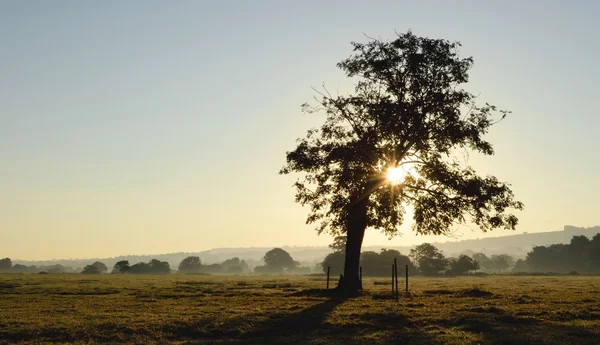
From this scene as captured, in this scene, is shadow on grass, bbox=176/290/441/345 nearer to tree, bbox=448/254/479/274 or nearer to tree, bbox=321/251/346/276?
tree, bbox=448/254/479/274

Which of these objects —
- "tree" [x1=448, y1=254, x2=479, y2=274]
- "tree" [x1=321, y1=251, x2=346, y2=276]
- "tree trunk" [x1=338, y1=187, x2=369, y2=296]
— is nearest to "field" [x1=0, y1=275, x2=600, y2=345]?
"tree trunk" [x1=338, y1=187, x2=369, y2=296]

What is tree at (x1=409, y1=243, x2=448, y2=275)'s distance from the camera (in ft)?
465

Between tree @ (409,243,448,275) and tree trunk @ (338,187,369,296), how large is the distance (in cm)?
10301

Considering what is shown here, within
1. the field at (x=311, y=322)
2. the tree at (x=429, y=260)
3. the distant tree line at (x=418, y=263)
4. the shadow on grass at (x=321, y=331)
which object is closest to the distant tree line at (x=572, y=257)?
the distant tree line at (x=418, y=263)

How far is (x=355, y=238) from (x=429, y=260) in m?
113

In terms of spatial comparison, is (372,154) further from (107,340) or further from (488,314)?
(107,340)

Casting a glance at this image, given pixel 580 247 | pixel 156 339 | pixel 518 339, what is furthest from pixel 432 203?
pixel 580 247

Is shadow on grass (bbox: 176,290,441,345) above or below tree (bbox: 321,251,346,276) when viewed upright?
below

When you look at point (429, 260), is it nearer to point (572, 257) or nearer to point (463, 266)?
point (463, 266)

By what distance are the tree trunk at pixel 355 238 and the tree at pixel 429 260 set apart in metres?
103

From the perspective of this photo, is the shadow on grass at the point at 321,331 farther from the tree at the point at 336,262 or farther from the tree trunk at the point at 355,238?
the tree at the point at 336,262

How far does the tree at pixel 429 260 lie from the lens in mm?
141750

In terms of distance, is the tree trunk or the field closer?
the field

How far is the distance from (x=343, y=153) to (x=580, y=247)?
523 feet
